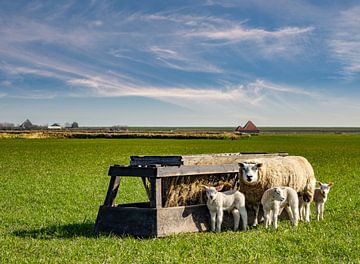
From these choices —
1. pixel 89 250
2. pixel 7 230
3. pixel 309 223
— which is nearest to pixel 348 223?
pixel 309 223

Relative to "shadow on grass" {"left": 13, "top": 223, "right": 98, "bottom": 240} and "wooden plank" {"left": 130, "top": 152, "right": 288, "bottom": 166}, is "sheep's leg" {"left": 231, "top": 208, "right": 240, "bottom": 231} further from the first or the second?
"shadow on grass" {"left": 13, "top": 223, "right": 98, "bottom": 240}

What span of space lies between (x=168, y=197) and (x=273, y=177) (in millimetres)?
2813

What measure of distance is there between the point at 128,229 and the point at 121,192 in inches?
395

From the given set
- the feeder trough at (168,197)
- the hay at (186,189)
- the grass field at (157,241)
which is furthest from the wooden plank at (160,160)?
the grass field at (157,241)

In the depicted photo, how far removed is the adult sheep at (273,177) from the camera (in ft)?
41.6

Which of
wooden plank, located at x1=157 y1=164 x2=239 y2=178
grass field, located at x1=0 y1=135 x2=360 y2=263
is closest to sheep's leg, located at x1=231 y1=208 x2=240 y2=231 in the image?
grass field, located at x1=0 y1=135 x2=360 y2=263

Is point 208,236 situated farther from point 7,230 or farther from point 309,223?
point 7,230

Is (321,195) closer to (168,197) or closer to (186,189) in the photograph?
(186,189)

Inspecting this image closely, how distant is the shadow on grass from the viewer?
12.2 meters

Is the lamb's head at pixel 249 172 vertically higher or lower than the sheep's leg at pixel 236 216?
higher

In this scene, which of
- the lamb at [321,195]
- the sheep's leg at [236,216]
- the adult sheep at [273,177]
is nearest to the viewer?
the sheep's leg at [236,216]

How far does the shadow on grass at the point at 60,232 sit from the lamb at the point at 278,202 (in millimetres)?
4193

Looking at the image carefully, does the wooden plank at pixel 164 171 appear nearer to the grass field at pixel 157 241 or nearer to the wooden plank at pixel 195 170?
the wooden plank at pixel 195 170

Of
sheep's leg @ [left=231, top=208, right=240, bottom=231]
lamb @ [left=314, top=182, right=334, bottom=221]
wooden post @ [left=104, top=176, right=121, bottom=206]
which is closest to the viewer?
wooden post @ [left=104, top=176, right=121, bottom=206]
